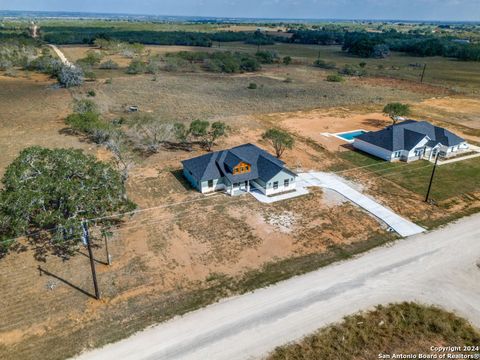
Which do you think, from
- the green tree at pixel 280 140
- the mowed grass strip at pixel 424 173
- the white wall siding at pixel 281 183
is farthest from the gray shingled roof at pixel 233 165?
the mowed grass strip at pixel 424 173

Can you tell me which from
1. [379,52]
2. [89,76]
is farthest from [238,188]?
[379,52]

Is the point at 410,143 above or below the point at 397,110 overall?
below

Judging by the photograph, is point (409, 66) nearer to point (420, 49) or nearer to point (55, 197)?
point (420, 49)

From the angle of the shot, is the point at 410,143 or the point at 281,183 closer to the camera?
the point at 281,183

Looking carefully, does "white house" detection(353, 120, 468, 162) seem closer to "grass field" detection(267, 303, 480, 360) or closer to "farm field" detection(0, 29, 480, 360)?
"farm field" detection(0, 29, 480, 360)

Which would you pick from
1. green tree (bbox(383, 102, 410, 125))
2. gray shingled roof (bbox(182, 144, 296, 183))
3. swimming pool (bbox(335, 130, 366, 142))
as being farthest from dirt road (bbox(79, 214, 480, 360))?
A: green tree (bbox(383, 102, 410, 125))

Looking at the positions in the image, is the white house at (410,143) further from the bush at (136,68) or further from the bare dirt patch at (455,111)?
the bush at (136,68)

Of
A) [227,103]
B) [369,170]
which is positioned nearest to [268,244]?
[369,170]
